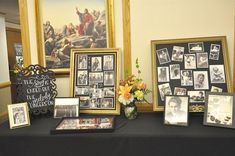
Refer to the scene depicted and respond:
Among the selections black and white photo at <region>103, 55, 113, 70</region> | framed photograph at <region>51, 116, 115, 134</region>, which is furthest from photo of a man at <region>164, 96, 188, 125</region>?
black and white photo at <region>103, 55, 113, 70</region>

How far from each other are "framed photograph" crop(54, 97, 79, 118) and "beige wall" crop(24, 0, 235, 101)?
56 centimetres

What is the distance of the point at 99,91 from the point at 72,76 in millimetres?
246

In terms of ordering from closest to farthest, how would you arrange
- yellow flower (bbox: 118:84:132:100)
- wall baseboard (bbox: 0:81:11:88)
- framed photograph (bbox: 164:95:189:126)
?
framed photograph (bbox: 164:95:189:126) → yellow flower (bbox: 118:84:132:100) → wall baseboard (bbox: 0:81:11:88)

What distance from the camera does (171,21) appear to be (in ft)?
5.70

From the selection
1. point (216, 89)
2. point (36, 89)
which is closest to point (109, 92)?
point (36, 89)

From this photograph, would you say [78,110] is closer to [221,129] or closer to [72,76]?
[72,76]

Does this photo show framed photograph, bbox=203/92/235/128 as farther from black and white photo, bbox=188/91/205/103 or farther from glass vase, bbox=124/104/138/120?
glass vase, bbox=124/104/138/120

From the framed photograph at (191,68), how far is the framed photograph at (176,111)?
15 cm

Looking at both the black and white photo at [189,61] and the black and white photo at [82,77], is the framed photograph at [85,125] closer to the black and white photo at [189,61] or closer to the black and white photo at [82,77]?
the black and white photo at [82,77]

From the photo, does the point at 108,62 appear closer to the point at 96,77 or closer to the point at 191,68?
the point at 96,77

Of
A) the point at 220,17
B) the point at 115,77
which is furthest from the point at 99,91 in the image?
the point at 220,17

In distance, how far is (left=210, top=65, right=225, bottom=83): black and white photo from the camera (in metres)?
1.64

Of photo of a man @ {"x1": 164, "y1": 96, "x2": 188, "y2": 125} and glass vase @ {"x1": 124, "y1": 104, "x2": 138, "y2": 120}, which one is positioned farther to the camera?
glass vase @ {"x1": 124, "y1": 104, "x2": 138, "y2": 120}

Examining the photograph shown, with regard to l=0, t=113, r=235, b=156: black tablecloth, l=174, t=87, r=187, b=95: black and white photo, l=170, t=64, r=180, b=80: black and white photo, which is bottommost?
l=0, t=113, r=235, b=156: black tablecloth
